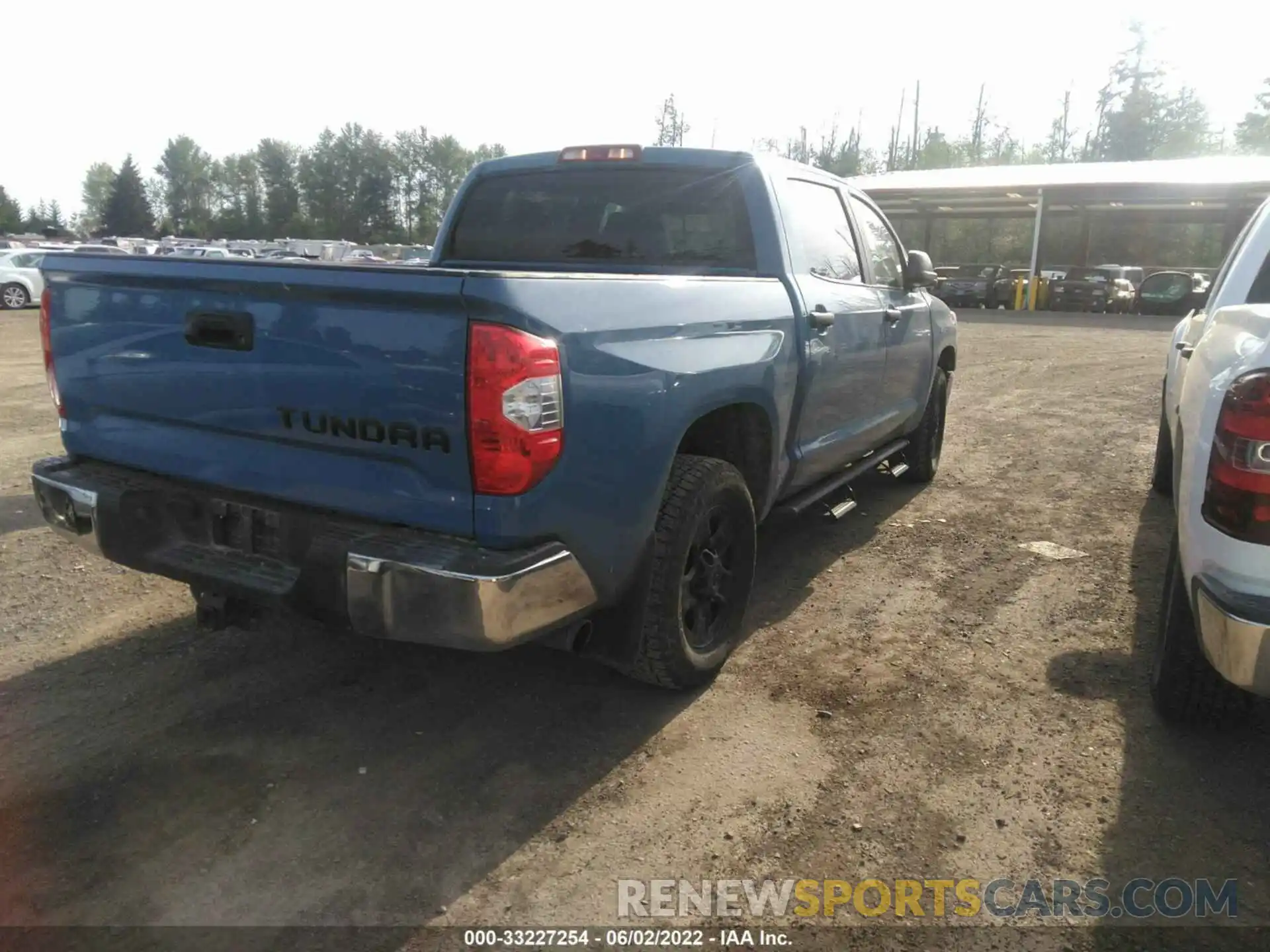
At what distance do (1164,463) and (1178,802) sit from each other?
4035 mm

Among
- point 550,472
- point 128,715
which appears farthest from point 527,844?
point 128,715

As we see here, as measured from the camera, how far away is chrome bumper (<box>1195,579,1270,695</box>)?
8.10ft

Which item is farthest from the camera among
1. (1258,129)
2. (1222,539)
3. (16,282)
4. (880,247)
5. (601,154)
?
(1258,129)

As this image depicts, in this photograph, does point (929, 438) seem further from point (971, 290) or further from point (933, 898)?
point (971, 290)

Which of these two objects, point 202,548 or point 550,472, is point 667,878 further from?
point 202,548

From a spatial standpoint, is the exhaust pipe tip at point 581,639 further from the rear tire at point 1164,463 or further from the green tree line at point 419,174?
the green tree line at point 419,174

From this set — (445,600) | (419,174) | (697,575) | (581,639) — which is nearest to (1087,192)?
(697,575)

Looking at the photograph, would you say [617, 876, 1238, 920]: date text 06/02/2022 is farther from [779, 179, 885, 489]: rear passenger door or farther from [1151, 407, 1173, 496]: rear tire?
[1151, 407, 1173, 496]: rear tire

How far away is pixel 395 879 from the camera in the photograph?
2.52m

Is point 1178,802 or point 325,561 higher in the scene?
point 325,561

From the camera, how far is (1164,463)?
636cm

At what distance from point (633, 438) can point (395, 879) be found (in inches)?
53.9

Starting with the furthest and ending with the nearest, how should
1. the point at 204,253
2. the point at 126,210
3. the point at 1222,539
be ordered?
the point at 126,210 < the point at 204,253 < the point at 1222,539

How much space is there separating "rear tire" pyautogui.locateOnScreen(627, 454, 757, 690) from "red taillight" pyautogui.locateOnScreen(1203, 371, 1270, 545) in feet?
4.96
